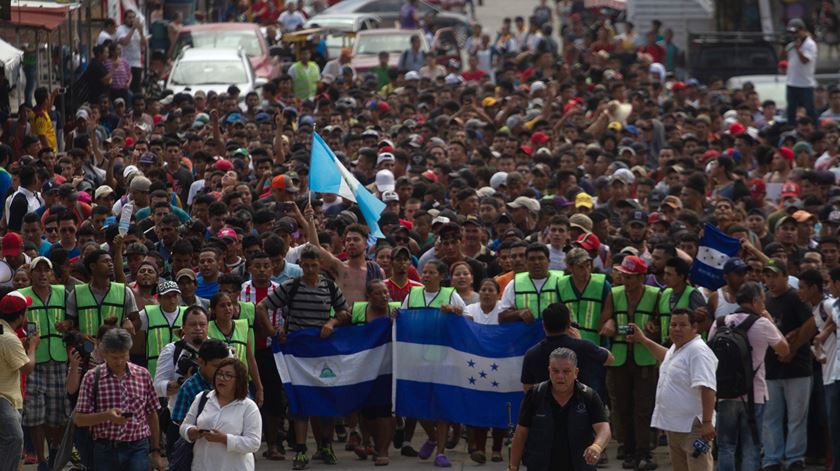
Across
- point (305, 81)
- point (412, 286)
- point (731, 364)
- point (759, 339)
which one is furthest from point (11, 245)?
point (305, 81)

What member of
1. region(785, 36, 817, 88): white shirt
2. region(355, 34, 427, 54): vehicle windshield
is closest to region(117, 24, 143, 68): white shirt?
region(355, 34, 427, 54): vehicle windshield

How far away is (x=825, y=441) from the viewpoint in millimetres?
14312

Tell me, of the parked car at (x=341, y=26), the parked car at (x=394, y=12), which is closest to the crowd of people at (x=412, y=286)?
the parked car at (x=341, y=26)

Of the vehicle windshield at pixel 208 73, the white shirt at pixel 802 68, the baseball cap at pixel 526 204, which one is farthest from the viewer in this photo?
the vehicle windshield at pixel 208 73

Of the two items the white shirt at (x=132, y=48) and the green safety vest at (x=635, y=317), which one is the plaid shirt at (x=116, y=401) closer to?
the green safety vest at (x=635, y=317)

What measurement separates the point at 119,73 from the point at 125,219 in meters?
12.3

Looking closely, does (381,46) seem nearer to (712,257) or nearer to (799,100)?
(799,100)

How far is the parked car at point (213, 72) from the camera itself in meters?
30.0

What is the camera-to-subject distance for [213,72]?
30.5m

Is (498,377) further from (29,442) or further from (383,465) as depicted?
(29,442)

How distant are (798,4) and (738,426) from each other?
3084 cm

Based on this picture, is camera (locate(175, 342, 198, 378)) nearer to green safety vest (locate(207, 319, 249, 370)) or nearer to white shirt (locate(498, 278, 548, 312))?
green safety vest (locate(207, 319, 249, 370))

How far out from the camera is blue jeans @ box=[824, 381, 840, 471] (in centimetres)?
1341

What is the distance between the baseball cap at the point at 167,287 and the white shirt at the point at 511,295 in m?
2.57
